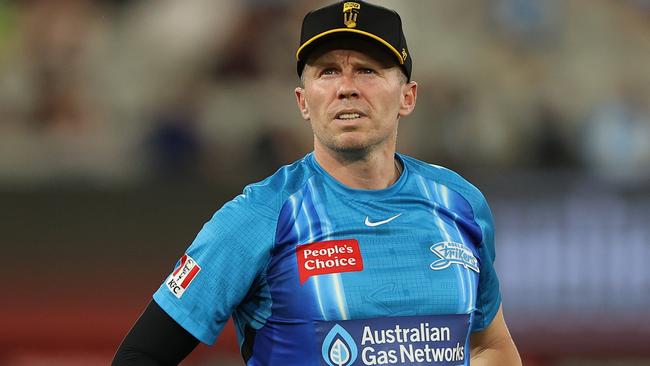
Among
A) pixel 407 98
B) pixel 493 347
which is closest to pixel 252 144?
pixel 493 347

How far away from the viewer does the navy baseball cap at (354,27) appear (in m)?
3.14

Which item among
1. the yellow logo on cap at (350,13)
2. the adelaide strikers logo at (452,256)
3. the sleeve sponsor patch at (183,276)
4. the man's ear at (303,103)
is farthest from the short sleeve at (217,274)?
A: the yellow logo on cap at (350,13)

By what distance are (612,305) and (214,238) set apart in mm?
5163

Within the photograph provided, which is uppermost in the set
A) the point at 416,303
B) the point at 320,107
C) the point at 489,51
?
the point at 489,51

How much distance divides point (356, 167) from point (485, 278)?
1.72 ft

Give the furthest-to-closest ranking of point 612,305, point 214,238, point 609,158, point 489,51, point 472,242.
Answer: point 489,51, point 609,158, point 612,305, point 472,242, point 214,238

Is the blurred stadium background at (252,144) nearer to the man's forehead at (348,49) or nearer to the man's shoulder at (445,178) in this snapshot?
the man's shoulder at (445,178)

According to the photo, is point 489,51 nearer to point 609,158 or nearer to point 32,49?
point 609,158

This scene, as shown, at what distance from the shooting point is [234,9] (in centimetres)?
863

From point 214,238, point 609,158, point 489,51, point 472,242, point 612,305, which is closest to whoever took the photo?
point 214,238

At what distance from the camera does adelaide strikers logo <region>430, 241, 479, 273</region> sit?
126 inches

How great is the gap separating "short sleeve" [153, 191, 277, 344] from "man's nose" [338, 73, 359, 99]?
0.39 meters

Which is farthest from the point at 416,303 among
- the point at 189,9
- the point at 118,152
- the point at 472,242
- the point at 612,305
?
the point at 189,9

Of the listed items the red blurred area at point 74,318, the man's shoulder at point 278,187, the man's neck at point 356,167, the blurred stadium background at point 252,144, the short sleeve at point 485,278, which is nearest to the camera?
the man's shoulder at point 278,187
